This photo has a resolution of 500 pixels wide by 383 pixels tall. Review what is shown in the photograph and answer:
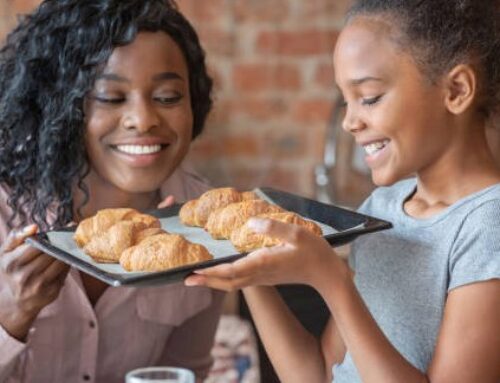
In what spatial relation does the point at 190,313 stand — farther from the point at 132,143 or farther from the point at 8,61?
the point at 8,61

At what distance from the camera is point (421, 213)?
1324mm

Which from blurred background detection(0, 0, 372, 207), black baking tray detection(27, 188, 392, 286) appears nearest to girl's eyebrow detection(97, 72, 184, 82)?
black baking tray detection(27, 188, 392, 286)

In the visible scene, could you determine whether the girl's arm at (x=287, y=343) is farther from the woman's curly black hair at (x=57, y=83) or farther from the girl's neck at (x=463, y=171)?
the woman's curly black hair at (x=57, y=83)

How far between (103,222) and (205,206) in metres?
0.17

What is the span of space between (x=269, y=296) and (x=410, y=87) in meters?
0.41

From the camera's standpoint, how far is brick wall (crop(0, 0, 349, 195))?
10.4 ft

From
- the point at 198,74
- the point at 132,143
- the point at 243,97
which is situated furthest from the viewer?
the point at 243,97

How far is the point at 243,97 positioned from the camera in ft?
10.6

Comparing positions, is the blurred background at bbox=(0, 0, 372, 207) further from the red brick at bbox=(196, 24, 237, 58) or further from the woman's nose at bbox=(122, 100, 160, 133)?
the woman's nose at bbox=(122, 100, 160, 133)

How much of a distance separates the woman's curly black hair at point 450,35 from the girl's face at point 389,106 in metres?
0.02

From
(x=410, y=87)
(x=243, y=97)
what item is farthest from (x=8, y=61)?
(x=243, y=97)

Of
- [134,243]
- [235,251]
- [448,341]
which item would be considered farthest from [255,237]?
[448,341]

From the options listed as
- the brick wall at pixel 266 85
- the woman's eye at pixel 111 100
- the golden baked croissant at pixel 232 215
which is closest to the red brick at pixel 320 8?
the brick wall at pixel 266 85

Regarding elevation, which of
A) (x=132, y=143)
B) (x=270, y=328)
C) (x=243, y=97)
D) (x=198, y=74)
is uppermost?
(x=243, y=97)
